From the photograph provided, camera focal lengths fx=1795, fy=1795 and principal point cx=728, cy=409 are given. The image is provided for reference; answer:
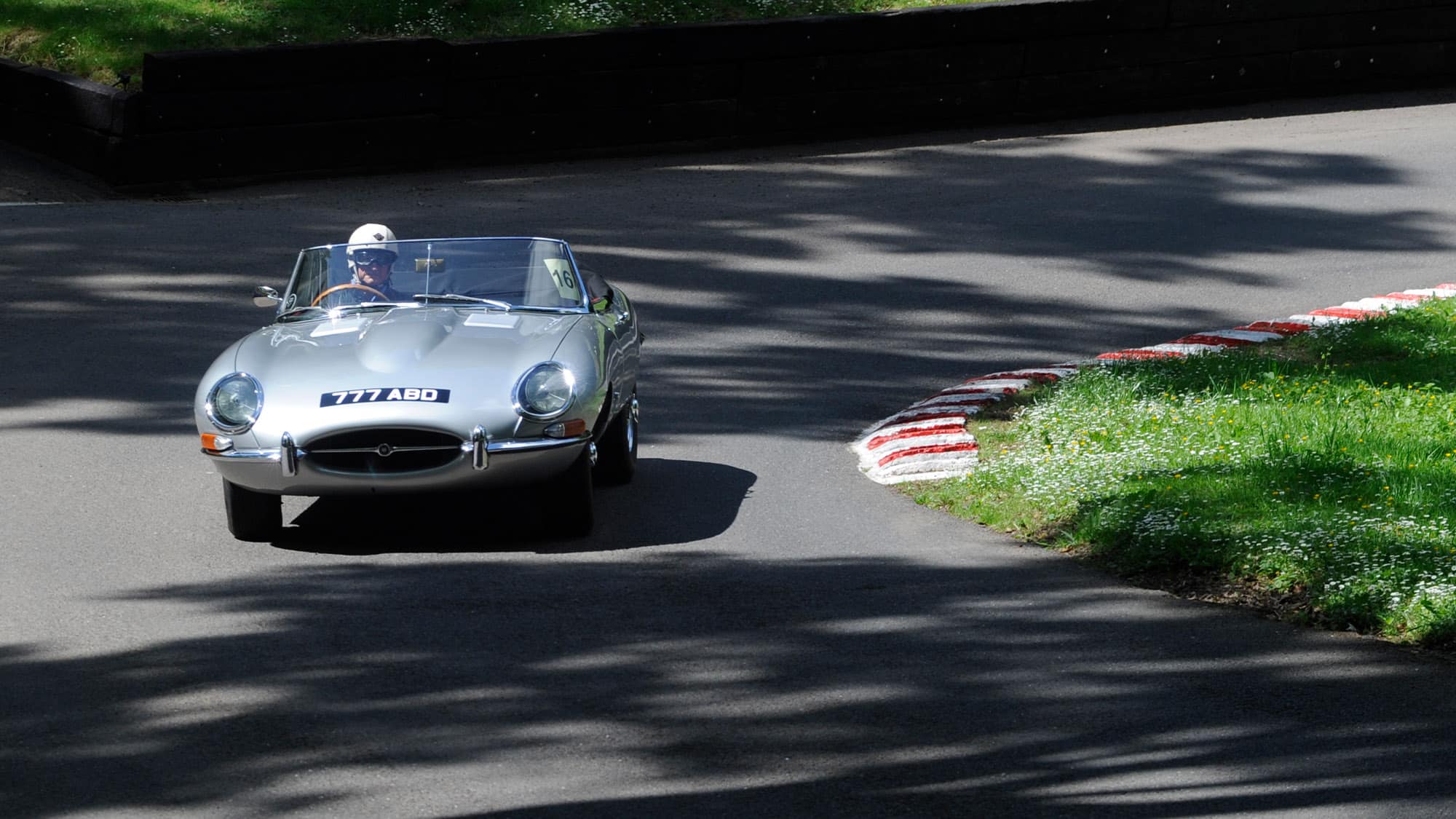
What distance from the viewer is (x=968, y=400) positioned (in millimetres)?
10961

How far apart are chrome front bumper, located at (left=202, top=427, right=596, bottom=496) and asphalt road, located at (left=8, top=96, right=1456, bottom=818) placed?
35 cm

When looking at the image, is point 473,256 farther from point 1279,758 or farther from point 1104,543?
point 1279,758

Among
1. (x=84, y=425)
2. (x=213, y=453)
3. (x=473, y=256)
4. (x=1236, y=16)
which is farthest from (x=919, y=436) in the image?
(x=1236, y=16)

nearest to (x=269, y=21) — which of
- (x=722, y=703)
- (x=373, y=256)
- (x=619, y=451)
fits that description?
(x=373, y=256)

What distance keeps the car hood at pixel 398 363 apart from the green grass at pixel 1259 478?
2280 mm

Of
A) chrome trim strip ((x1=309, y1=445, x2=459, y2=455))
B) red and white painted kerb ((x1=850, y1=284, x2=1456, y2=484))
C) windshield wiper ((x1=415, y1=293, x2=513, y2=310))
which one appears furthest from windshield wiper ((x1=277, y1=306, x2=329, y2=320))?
red and white painted kerb ((x1=850, y1=284, x2=1456, y2=484))

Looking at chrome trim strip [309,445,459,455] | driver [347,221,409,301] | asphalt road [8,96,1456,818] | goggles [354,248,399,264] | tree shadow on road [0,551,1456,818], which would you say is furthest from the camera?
goggles [354,248,399,264]

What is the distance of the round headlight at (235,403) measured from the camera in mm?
7707

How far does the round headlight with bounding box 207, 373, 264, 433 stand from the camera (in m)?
7.71

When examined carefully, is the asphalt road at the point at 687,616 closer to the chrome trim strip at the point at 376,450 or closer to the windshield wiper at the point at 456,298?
the chrome trim strip at the point at 376,450

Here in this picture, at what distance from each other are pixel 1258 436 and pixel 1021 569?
216cm

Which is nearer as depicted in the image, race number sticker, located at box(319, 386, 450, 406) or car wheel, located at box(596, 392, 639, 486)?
race number sticker, located at box(319, 386, 450, 406)

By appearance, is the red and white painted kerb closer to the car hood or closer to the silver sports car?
the silver sports car

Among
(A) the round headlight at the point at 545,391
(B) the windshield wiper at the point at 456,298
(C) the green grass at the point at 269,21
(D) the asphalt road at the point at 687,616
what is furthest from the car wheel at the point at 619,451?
(C) the green grass at the point at 269,21
